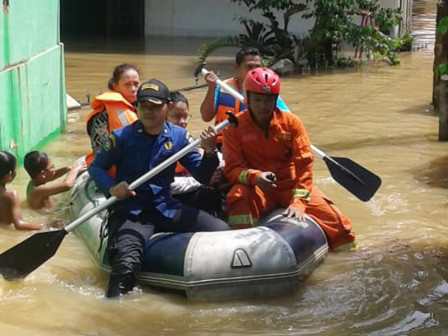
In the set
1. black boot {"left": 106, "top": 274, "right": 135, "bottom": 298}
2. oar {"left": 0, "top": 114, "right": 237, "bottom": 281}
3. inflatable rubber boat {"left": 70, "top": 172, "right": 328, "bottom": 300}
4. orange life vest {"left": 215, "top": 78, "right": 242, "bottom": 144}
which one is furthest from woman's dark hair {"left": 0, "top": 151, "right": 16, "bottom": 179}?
black boot {"left": 106, "top": 274, "right": 135, "bottom": 298}

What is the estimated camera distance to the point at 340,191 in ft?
26.5

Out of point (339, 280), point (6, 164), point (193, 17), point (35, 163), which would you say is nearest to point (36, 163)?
point (35, 163)

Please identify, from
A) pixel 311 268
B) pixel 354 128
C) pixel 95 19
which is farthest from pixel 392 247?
pixel 95 19

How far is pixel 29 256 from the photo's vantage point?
5.62m

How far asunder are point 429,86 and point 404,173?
6531 millimetres

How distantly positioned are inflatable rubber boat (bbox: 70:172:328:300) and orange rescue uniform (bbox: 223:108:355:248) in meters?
0.39

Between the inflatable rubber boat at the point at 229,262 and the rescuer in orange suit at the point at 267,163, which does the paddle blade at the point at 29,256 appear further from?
the rescuer in orange suit at the point at 267,163

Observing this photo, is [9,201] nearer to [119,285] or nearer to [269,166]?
[119,285]

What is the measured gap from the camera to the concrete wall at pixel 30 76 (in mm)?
8570

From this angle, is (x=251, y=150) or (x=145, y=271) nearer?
(x=145, y=271)

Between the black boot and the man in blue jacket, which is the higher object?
the man in blue jacket

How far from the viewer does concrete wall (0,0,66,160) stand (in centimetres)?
857

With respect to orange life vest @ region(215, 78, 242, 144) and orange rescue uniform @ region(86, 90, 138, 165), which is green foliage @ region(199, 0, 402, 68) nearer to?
orange life vest @ region(215, 78, 242, 144)

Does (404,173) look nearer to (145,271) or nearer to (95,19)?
(145,271)
